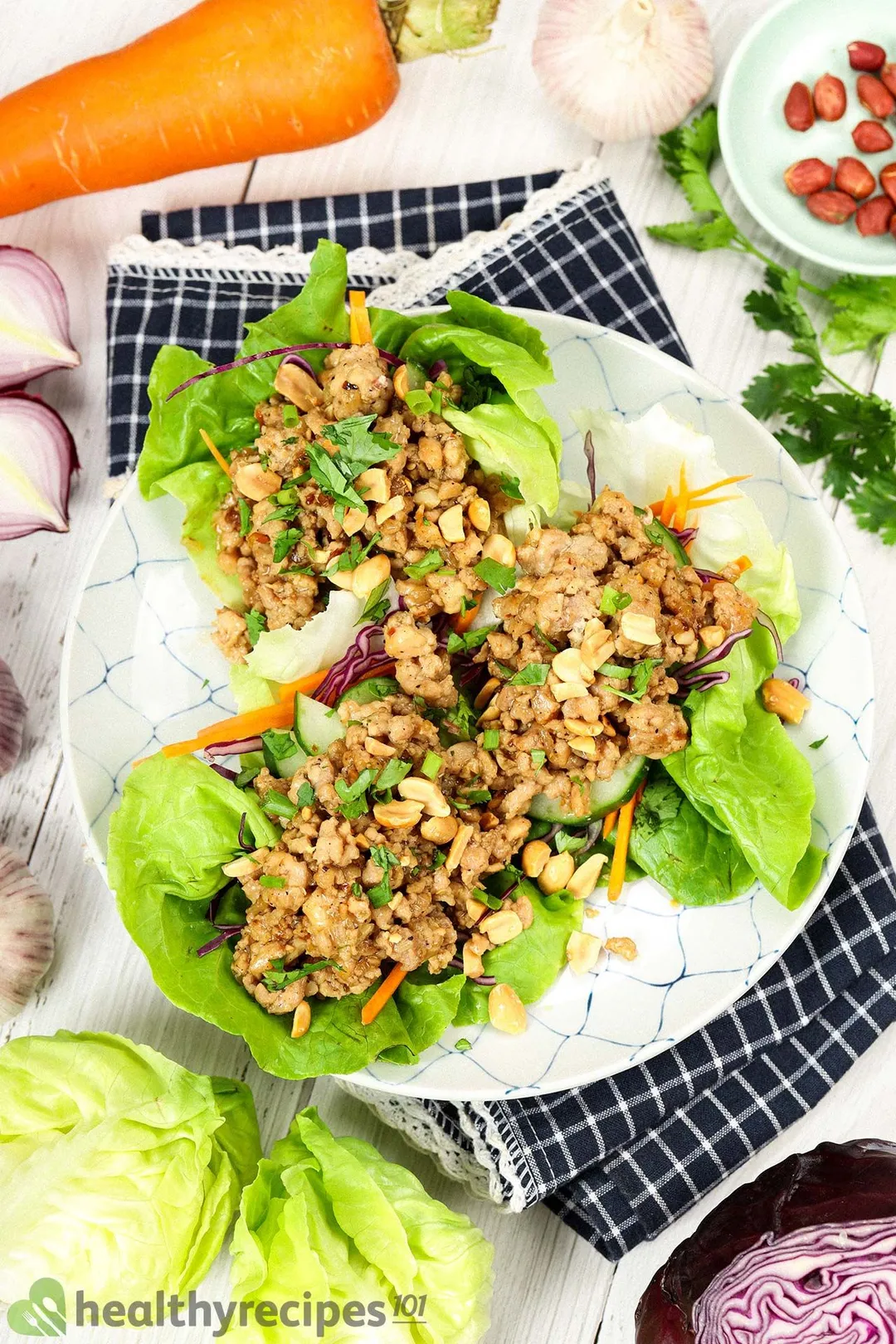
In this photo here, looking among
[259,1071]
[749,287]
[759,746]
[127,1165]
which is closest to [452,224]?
[749,287]

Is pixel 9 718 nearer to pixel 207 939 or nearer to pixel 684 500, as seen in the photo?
pixel 207 939

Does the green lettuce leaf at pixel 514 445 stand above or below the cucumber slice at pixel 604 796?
above

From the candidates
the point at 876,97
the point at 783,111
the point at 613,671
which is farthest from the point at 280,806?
the point at 876,97

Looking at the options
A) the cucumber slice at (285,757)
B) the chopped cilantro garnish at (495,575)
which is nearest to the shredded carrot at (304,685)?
the cucumber slice at (285,757)

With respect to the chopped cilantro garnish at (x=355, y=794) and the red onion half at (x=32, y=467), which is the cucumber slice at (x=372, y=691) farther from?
the red onion half at (x=32, y=467)

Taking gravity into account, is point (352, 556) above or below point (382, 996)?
above

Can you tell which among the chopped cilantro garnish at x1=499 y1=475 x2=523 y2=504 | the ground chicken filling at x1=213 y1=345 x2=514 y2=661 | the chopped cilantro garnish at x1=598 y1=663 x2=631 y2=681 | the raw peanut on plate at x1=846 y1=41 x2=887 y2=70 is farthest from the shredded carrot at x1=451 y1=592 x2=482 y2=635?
the raw peanut on plate at x1=846 y1=41 x2=887 y2=70
